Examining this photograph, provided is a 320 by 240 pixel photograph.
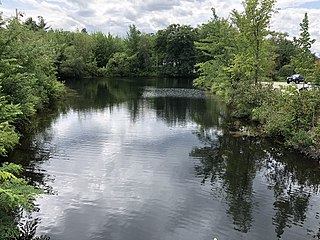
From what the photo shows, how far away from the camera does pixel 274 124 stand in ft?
66.2

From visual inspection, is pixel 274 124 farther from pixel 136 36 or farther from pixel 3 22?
pixel 136 36

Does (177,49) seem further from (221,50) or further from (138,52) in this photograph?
(221,50)

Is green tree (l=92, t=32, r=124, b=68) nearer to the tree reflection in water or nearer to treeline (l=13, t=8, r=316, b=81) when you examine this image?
treeline (l=13, t=8, r=316, b=81)

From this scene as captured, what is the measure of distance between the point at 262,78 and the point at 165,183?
2150 centimetres

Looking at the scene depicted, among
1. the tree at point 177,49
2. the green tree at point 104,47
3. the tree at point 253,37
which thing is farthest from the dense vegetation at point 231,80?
the tree at point 177,49

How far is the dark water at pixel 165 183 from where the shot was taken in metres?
10.2

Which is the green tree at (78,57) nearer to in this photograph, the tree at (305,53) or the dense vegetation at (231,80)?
the dense vegetation at (231,80)

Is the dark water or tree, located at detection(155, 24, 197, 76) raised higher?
tree, located at detection(155, 24, 197, 76)

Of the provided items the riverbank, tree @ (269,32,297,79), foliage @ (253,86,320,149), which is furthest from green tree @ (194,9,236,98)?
tree @ (269,32,297,79)

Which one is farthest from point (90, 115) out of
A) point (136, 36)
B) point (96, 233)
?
point (136, 36)

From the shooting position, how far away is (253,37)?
93.9 ft

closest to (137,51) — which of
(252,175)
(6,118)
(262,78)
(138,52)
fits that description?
(138,52)

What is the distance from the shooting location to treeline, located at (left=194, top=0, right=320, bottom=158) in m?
17.0

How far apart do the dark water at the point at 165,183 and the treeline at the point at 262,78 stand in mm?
1443
